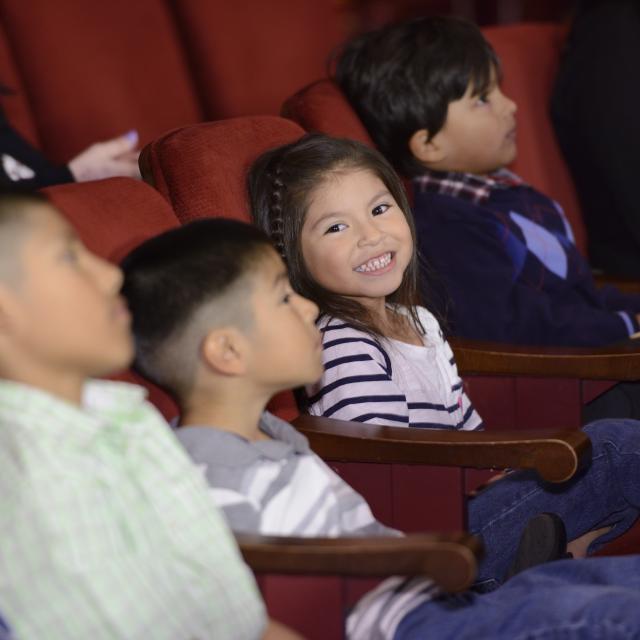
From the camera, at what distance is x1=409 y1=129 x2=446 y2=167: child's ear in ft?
7.82

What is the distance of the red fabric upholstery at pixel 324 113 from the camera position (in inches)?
86.5

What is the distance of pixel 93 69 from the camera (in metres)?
2.79

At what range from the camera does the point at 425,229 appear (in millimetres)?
2322

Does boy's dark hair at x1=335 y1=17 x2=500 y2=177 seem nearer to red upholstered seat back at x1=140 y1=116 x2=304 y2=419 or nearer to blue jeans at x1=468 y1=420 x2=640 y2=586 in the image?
red upholstered seat back at x1=140 y1=116 x2=304 y2=419

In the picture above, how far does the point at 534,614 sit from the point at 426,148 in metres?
1.21

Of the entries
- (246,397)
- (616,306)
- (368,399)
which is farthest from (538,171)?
(246,397)

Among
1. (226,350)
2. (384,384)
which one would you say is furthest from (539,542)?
(226,350)

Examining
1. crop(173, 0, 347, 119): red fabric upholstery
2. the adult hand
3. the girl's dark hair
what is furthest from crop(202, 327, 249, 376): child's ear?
crop(173, 0, 347, 119): red fabric upholstery

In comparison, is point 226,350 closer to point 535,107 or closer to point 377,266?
point 377,266

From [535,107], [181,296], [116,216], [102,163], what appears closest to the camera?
[181,296]

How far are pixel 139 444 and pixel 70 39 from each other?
1.69 meters

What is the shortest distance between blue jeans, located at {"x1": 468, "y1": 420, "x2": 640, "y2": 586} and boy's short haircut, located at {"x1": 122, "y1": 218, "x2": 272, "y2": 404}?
546mm

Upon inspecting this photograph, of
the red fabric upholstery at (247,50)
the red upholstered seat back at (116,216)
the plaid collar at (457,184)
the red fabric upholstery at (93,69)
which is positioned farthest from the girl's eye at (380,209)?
the red fabric upholstery at (247,50)

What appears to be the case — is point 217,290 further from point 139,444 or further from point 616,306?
point 616,306
